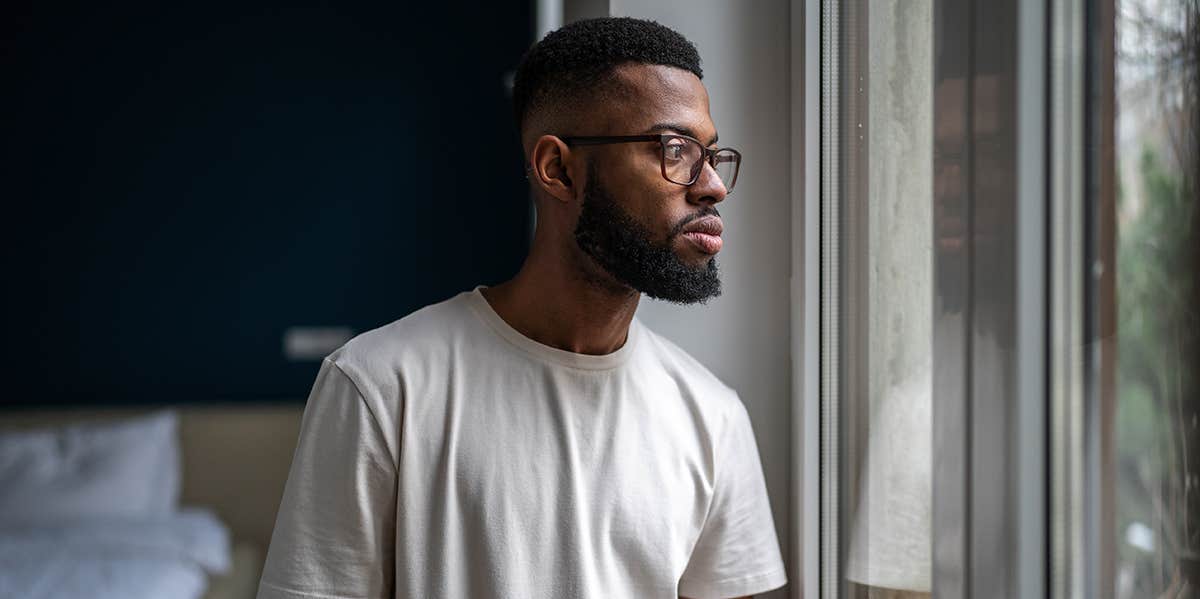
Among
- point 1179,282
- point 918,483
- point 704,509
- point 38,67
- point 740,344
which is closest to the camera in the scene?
point 1179,282

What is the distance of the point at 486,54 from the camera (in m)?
3.01

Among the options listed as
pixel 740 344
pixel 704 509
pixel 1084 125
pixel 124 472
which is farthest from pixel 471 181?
pixel 1084 125

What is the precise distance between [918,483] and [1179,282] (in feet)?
1.18

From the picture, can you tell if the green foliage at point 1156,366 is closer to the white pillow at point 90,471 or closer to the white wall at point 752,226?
the white wall at point 752,226

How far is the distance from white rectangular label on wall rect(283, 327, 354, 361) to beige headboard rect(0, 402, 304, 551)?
0.84 ft

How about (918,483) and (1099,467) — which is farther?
(918,483)

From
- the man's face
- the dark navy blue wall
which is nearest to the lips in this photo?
the man's face

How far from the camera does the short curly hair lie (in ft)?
3.02

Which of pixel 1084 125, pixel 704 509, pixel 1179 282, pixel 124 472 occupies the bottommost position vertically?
pixel 124 472

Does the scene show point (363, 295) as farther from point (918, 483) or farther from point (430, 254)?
point (918, 483)

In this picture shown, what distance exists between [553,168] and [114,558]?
6.33 ft

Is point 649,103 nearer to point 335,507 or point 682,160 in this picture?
point 682,160

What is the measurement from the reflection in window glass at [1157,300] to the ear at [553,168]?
504 mm

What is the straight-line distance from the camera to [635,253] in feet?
2.94
